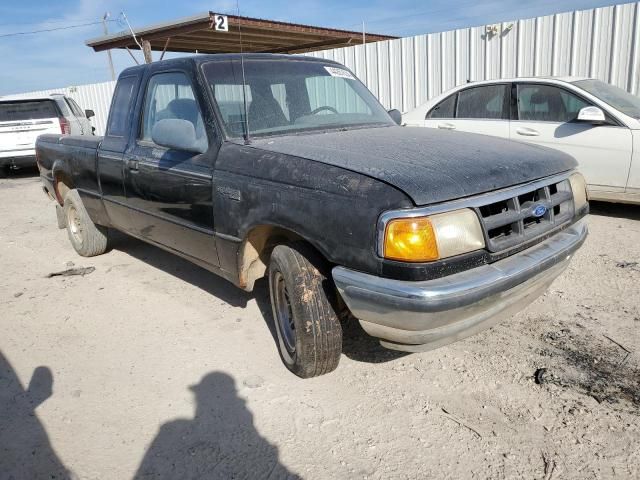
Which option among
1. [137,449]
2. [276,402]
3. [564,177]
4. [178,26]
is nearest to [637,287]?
[564,177]

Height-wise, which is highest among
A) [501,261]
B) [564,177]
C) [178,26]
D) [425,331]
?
[178,26]

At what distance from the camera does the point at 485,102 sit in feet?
Result: 21.4

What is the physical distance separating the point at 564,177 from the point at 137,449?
2671 millimetres

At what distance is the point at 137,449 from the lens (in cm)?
249

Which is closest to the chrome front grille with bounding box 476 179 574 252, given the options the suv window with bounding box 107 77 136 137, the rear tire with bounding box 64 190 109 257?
the suv window with bounding box 107 77 136 137

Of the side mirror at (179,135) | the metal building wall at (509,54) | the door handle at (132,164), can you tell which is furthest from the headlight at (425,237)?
the metal building wall at (509,54)

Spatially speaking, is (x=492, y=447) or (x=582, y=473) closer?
(x=582, y=473)

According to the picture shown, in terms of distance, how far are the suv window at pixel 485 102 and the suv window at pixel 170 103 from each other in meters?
4.14

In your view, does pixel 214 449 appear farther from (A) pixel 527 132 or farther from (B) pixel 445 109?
(B) pixel 445 109

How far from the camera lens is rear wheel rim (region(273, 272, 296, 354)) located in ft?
10.0

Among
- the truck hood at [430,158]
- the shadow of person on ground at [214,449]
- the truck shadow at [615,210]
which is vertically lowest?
the truck shadow at [615,210]

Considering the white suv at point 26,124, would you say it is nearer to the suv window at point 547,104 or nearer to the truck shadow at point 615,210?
the suv window at point 547,104

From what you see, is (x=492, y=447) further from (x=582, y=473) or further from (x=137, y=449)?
(x=137, y=449)

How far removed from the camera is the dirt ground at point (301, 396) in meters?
2.34
